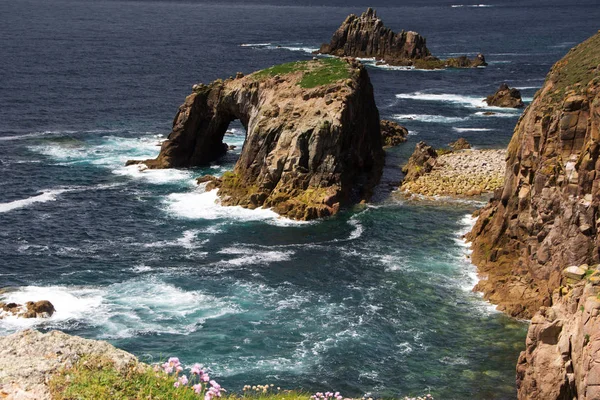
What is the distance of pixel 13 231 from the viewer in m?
70.1

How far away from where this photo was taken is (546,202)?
52.2 meters

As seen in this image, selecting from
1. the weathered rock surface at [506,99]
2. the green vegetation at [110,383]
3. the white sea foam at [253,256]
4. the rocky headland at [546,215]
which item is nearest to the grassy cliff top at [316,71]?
the white sea foam at [253,256]

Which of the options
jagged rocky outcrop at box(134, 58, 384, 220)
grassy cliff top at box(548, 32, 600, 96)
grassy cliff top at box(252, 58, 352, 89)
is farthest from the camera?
grassy cliff top at box(252, 58, 352, 89)

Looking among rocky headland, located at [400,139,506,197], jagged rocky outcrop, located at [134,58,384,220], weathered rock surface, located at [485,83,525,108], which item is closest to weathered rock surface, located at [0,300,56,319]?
jagged rocky outcrop, located at [134,58,384,220]

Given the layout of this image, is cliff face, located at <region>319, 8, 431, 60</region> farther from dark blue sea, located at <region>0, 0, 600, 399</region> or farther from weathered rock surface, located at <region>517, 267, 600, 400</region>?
weathered rock surface, located at <region>517, 267, 600, 400</region>

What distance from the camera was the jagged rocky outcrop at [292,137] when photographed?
7575 centimetres

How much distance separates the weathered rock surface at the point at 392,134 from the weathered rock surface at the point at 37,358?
8308 cm

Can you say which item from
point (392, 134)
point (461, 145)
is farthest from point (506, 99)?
point (461, 145)

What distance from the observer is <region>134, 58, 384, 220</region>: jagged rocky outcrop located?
249ft

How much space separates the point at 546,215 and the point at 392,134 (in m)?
51.4

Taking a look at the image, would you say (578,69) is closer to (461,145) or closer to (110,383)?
(461,145)

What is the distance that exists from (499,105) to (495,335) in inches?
3303

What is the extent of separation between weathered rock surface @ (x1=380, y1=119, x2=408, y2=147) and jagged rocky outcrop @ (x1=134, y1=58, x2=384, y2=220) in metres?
5.75

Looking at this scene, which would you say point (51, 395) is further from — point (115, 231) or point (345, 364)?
point (115, 231)
